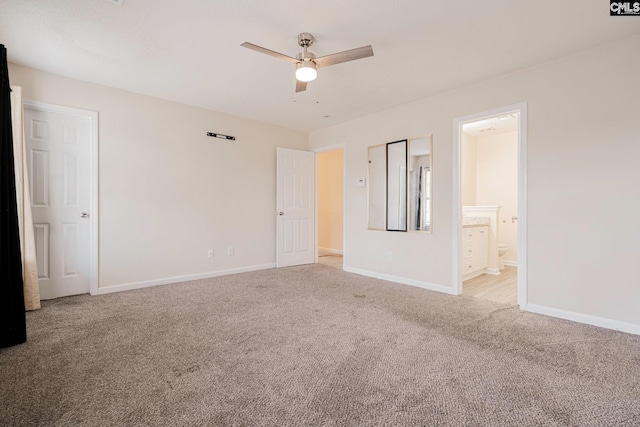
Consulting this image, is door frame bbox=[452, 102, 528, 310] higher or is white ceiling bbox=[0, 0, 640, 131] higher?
white ceiling bbox=[0, 0, 640, 131]

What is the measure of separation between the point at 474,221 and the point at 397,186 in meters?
1.48

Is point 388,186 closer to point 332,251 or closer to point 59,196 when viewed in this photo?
point 332,251

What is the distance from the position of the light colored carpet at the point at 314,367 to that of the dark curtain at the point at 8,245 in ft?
0.52

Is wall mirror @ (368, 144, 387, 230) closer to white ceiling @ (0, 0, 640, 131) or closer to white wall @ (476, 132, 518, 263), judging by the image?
white ceiling @ (0, 0, 640, 131)

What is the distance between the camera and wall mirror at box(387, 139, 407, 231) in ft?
14.0

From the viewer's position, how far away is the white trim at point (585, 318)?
2.52m

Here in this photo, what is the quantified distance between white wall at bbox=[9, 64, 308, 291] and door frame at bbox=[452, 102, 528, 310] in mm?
3065

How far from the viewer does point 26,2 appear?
2.16 m

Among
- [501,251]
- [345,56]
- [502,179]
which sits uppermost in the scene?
[345,56]

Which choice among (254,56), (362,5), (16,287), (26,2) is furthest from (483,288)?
(26,2)

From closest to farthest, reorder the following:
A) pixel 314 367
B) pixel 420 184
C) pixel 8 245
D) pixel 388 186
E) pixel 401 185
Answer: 1. pixel 314 367
2. pixel 8 245
3. pixel 420 184
4. pixel 401 185
5. pixel 388 186

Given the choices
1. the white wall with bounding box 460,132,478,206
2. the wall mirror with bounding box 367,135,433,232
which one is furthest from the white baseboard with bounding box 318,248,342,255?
the white wall with bounding box 460,132,478,206

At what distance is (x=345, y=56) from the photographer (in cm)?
243

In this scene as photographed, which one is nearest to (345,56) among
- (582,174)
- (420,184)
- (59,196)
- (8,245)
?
(420,184)
